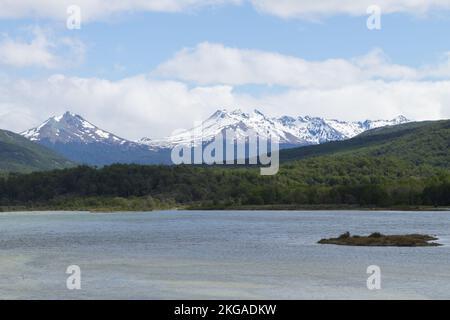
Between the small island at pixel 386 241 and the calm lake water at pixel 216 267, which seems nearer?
the calm lake water at pixel 216 267

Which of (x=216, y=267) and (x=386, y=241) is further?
(x=386, y=241)

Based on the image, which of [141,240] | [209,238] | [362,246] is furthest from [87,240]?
[362,246]

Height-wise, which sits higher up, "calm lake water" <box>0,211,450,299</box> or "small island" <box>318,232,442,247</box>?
"small island" <box>318,232,442,247</box>

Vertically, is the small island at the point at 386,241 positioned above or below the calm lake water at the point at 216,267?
above

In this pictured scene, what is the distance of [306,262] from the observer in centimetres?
7075

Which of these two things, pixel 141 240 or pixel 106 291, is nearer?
pixel 106 291

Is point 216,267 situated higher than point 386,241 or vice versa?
point 386,241

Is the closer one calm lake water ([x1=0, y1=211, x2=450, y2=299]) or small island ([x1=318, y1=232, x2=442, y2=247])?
calm lake water ([x1=0, y1=211, x2=450, y2=299])
